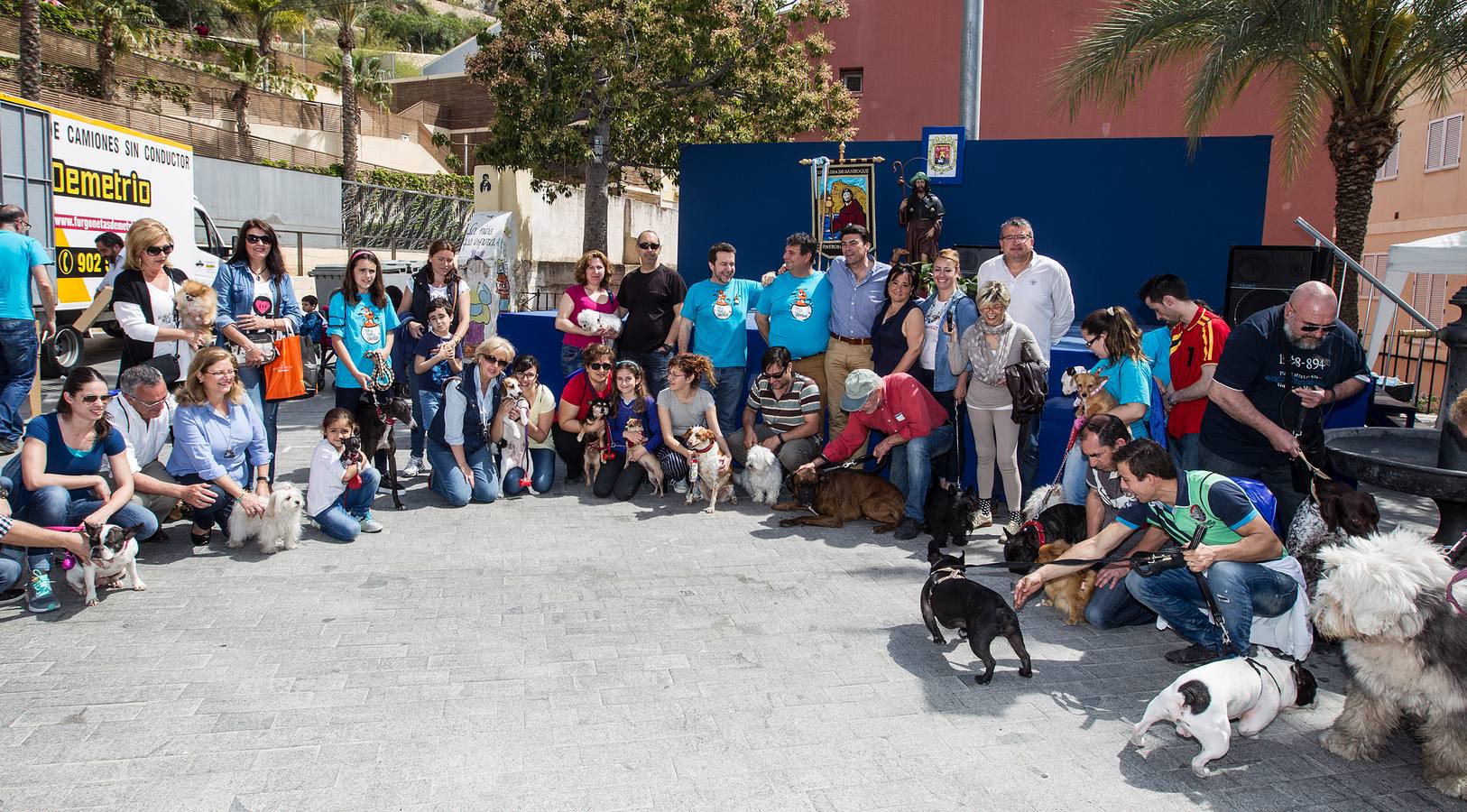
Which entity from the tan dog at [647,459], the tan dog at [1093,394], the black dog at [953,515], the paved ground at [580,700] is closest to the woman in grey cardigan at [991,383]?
the black dog at [953,515]

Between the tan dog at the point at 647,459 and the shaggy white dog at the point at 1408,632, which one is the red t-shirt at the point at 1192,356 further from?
the tan dog at the point at 647,459

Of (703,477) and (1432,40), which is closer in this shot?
(703,477)

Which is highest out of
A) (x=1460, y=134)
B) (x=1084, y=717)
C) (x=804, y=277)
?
(x=1460, y=134)

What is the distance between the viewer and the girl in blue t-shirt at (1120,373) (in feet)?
17.2

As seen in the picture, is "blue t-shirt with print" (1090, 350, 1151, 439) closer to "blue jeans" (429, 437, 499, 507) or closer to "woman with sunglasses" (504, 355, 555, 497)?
"woman with sunglasses" (504, 355, 555, 497)

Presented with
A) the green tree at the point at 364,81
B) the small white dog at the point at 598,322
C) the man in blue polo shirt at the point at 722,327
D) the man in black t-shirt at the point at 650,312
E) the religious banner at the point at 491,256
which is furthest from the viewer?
the green tree at the point at 364,81

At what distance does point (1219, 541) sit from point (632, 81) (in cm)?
1247

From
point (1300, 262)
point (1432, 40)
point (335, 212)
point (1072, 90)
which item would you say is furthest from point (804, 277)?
point (335, 212)

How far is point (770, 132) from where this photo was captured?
16422 millimetres

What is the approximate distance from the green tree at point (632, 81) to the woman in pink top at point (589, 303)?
298 inches

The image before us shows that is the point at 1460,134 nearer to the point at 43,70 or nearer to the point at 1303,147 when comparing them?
the point at 1303,147

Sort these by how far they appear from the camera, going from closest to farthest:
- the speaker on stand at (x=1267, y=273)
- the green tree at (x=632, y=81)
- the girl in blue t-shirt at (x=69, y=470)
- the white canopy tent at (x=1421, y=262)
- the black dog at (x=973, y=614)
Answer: the black dog at (x=973, y=614)
the girl in blue t-shirt at (x=69, y=470)
the speaker on stand at (x=1267, y=273)
the white canopy tent at (x=1421, y=262)
the green tree at (x=632, y=81)

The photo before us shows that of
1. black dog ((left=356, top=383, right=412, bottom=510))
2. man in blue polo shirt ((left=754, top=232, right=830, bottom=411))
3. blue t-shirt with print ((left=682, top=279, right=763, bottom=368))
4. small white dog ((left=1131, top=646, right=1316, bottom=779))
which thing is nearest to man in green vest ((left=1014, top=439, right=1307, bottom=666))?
small white dog ((left=1131, top=646, right=1316, bottom=779))

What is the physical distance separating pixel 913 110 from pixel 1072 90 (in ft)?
40.3
